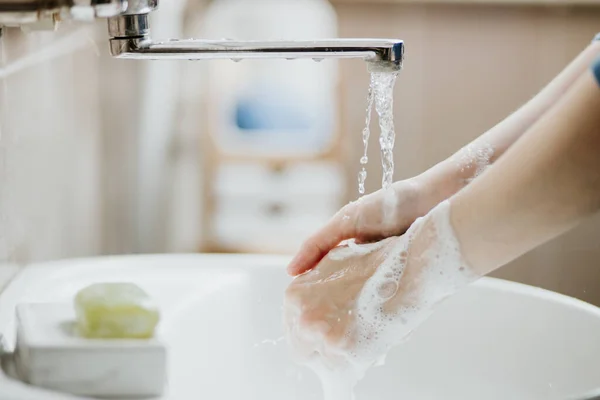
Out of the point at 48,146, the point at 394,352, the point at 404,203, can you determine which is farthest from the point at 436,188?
the point at 48,146

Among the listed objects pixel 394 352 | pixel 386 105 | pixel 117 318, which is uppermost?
pixel 386 105

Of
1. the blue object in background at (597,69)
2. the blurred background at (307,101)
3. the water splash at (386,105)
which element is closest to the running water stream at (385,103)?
the water splash at (386,105)

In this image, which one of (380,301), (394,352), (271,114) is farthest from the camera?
(271,114)

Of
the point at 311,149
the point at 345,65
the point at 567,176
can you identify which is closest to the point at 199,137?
the point at 311,149

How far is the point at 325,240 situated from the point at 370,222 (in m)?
0.04

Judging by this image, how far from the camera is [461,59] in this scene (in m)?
2.02

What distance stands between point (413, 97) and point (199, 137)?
507 mm

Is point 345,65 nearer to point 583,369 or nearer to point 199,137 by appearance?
point 199,137

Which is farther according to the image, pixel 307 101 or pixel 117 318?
pixel 307 101

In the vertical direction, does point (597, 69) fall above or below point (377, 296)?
above

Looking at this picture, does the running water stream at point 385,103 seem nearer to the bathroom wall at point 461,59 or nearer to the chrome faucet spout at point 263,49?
the chrome faucet spout at point 263,49

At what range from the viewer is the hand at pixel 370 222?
2.25 feet

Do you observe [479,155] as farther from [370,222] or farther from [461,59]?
→ [461,59]

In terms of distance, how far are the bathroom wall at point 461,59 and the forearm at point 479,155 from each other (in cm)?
123
